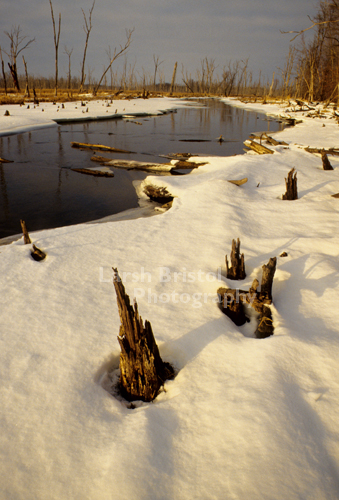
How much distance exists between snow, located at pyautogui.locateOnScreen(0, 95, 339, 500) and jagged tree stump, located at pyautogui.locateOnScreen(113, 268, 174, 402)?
3.7 inches

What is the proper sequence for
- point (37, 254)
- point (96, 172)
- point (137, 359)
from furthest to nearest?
point (96, 172) < point (37, 254) < point (137, 359)

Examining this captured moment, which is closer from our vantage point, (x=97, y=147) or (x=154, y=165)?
(x=154, y=165)

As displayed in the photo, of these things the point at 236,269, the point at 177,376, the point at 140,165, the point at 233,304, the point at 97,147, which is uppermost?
the point at 97,147

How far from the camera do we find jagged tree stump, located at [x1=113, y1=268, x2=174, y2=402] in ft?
6.21

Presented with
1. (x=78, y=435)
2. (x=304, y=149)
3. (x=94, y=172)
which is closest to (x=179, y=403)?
(x=78, y=435)

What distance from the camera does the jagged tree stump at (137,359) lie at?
1.89 m

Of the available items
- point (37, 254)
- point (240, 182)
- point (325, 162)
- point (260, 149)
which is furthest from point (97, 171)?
point (325, 162)

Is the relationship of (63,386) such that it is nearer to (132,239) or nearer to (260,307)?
(260,307)

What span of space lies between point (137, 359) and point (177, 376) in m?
0.29

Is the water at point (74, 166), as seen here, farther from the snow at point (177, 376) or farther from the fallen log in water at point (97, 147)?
the snow at point (177, 376)

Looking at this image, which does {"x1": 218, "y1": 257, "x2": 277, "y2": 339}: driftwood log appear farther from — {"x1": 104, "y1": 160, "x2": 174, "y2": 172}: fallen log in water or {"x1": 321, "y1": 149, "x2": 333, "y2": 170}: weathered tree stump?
{"x1": 104, "y1": 160, "x2": 174, "y2": 172}: fallen log in water

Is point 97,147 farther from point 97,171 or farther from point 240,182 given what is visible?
point 240,182

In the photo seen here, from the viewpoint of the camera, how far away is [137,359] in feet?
6.28

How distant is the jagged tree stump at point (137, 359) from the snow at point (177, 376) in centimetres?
9
